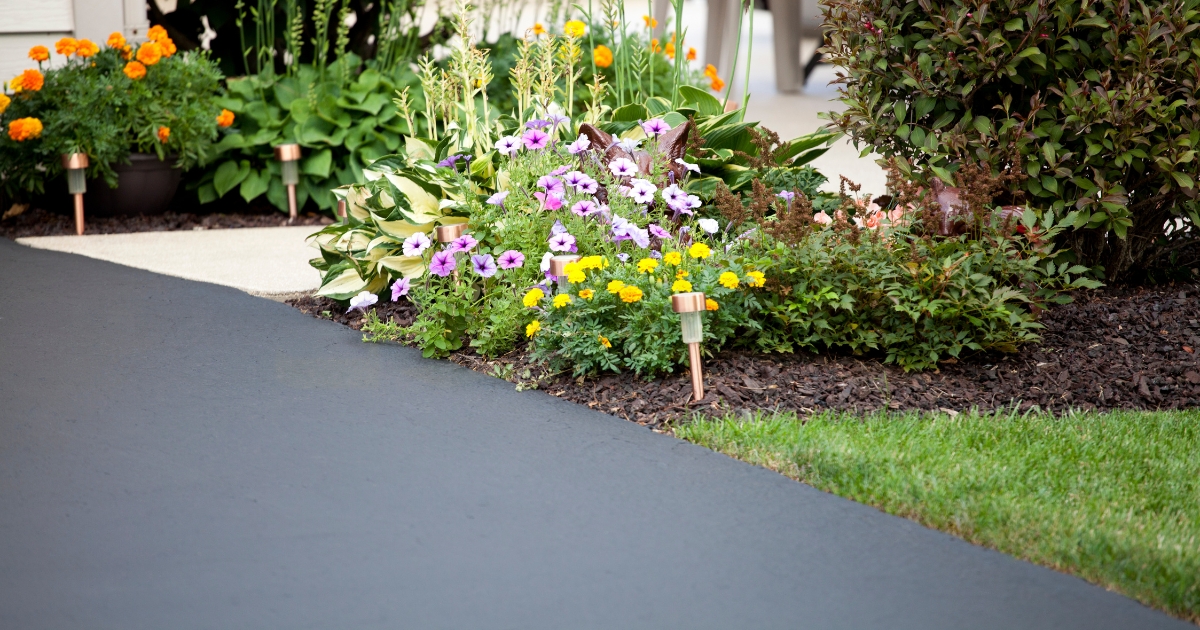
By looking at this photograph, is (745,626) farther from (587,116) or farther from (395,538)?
(587,116)

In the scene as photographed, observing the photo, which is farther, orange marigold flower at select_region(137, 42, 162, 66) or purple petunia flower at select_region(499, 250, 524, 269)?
orange marigold flower at select_region(137, 42, 162, 66)

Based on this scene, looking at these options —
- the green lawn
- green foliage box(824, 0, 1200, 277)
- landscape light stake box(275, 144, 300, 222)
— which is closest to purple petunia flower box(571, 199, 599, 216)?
the green lawn

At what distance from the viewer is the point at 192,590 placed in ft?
6.94

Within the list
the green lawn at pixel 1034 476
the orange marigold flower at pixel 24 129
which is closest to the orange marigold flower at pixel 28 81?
the orange marigold flower at pixel 24 129

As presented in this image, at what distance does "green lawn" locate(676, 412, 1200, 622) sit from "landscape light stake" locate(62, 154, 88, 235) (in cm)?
413

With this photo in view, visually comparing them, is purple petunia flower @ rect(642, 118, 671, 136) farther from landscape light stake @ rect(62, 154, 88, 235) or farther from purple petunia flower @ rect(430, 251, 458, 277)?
landscape light stake @ rect(62, 154, 88, 235)

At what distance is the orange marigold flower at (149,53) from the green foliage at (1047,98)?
364 cm

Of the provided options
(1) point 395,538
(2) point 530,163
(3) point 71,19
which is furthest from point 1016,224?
(3) point 71,19

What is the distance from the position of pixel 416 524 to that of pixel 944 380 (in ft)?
5.70

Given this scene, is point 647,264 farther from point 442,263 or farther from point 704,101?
point 704,101

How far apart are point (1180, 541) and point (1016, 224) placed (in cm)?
143

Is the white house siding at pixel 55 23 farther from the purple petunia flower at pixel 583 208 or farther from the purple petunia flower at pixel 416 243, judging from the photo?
the purple petunia flower at pixel 583 208

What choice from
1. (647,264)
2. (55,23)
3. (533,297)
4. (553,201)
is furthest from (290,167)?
(647,264)

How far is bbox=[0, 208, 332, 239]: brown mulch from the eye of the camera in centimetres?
591
